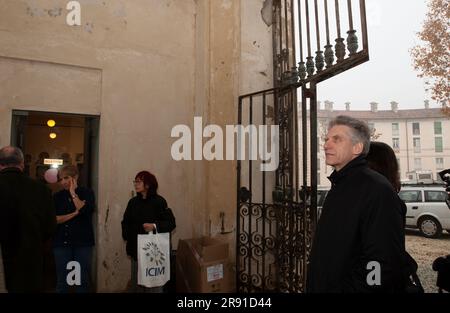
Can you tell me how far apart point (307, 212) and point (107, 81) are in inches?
106

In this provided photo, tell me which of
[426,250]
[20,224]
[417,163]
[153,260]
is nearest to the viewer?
[20,224]

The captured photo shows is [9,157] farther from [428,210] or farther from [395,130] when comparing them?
[395,130]

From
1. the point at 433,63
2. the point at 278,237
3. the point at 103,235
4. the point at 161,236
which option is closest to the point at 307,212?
the point at 278,237

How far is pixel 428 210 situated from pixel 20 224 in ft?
36.8

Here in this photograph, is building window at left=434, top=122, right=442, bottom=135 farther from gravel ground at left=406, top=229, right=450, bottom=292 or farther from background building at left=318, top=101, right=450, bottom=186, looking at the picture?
gravel ground at left=406, top=229, right=450, bottom=292

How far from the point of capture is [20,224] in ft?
8.25

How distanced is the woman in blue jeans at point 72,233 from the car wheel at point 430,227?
34.2 feet

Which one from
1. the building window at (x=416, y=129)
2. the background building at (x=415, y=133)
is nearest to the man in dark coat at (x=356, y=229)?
the background building at (x=415, y=133)

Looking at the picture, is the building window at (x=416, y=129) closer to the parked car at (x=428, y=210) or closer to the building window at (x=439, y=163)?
the building window at (x=439, y=163)

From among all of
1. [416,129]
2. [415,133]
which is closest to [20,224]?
[415,133]

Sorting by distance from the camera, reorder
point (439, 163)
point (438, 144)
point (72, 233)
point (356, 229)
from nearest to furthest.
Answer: point (356, 229) → point (72, 233) → point (439, 163) → point (438, 144)

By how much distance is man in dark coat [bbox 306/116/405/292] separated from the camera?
1.44 meters

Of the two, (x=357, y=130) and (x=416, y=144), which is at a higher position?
(x=416, y=144)

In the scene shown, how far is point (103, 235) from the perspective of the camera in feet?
12.2
